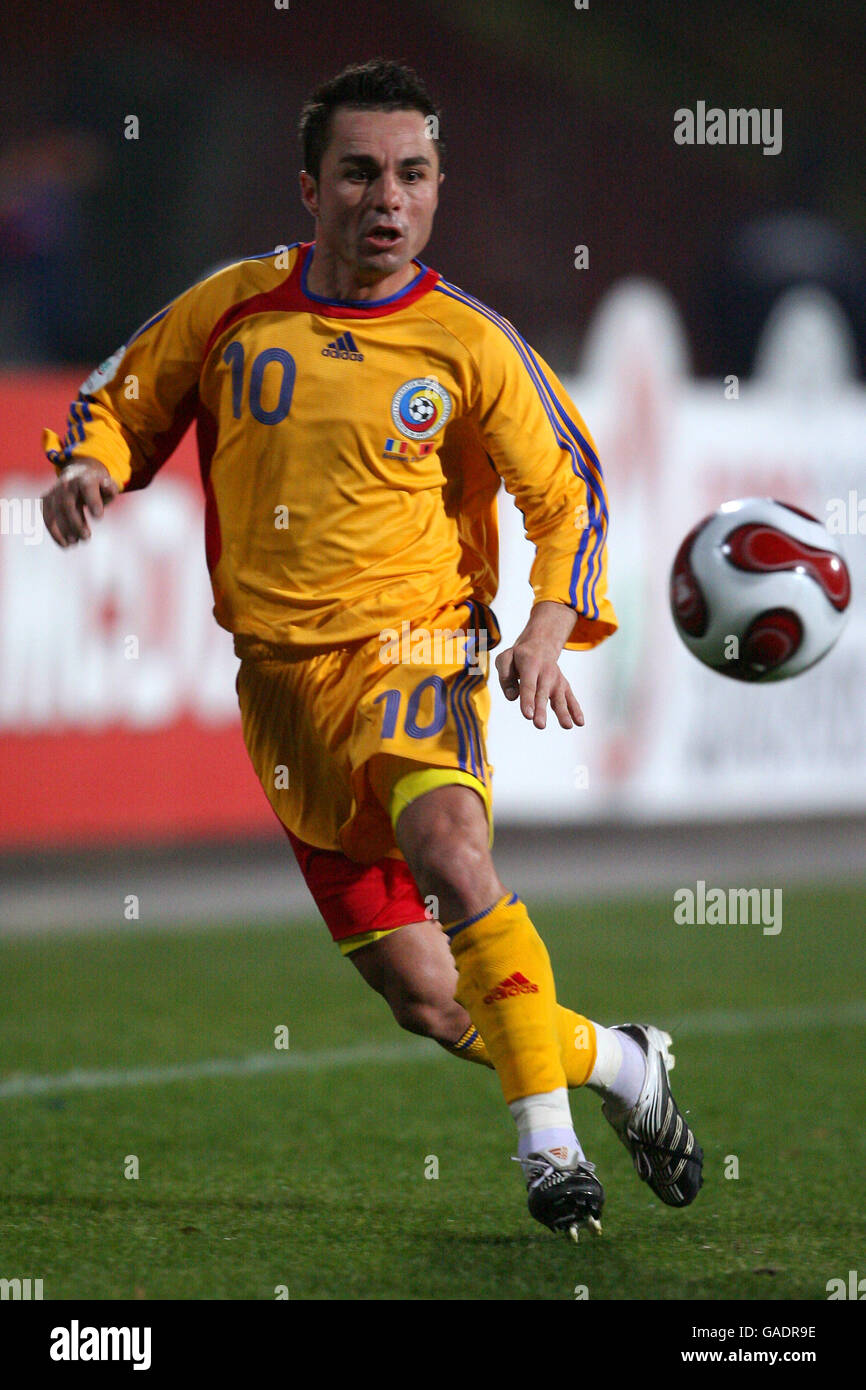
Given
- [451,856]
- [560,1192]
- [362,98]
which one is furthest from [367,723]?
[362,98]

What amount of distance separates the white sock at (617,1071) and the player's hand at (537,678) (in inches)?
27.0

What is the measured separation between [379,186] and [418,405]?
41cm

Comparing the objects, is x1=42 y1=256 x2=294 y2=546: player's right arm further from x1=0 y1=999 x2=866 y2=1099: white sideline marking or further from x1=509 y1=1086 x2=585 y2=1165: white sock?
x1=0 y1=999 x2=866 y2=1099: white sideline marking

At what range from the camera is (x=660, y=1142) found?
3980 millimetres

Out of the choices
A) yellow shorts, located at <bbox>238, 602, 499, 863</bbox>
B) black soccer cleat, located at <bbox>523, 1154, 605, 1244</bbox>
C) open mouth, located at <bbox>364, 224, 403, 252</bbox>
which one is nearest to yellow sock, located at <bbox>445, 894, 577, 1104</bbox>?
black soccer cleat, located at <bbox>523, 1154, 605, 1244</bbox>

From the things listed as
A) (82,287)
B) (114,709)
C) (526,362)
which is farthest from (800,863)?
(526,362)

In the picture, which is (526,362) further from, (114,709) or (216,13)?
(216,13)

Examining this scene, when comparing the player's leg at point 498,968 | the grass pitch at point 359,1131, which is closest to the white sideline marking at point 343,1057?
the grass pitch at point 359,1131

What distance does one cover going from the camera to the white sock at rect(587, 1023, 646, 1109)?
3.95m

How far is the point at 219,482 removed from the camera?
3.99m

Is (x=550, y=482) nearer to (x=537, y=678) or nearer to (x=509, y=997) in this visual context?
(x=537, y=678)

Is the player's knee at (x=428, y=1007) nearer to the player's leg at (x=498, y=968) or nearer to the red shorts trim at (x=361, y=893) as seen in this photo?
the red shorts trim at (x=361, y=893)

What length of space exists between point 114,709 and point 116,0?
265 inches

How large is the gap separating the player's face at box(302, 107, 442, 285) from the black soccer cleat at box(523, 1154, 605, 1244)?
166cm
